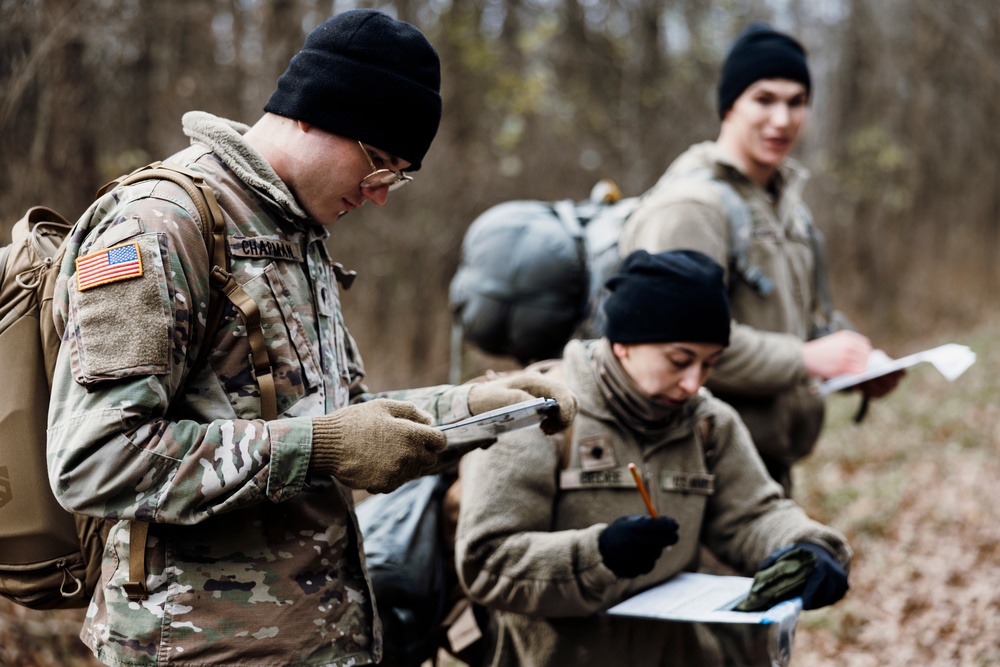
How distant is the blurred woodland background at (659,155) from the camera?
552 centimetres

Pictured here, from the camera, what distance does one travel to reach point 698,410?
323cm

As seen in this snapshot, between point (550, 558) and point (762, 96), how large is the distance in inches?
88.5

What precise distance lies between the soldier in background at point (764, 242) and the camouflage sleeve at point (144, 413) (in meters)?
2.12

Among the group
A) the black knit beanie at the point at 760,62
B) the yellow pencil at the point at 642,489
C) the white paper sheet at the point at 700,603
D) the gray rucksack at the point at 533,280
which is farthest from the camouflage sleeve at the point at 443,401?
the black knit beanie at the point at 760,62

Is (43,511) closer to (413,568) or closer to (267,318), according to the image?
(267,318)

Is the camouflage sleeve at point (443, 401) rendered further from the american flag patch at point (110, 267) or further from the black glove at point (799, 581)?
the black glove at point (799, 581)

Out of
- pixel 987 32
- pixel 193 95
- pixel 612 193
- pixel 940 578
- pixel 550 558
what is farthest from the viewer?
pixel 987 32

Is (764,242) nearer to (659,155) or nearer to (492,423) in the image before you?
(492,423)

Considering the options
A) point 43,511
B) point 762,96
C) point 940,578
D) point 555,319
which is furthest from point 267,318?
point 940,578

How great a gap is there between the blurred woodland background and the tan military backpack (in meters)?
2.71

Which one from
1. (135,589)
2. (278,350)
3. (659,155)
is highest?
(278,350)

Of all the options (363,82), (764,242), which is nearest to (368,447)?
(363,82)

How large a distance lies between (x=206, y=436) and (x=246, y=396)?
18 cm

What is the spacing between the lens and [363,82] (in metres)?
2.18
